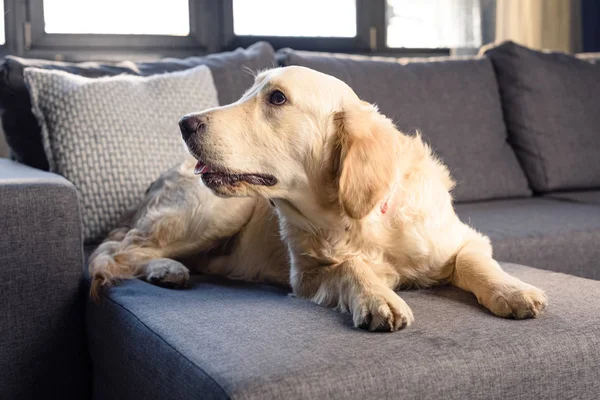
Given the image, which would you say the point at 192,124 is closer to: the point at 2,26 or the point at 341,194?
the point at 341,194

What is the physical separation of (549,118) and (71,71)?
2.04 metres

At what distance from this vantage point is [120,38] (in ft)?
12.4

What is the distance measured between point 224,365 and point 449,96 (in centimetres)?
220

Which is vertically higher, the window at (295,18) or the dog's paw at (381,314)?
the window at (295,18)

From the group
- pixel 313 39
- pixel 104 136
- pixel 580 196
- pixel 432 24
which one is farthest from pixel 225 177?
pixel 432 24

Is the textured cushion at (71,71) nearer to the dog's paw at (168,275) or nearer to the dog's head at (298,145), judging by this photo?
the dog's paw at (168,275)

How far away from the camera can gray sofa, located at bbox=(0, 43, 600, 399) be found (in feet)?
4.15

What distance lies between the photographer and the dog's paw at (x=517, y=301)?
1472 mm

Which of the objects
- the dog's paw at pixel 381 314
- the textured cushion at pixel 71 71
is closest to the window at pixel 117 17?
the textured cushion at pixel 71 71

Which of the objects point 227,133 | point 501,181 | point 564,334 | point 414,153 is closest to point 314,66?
point 501,181

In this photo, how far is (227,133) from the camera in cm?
162

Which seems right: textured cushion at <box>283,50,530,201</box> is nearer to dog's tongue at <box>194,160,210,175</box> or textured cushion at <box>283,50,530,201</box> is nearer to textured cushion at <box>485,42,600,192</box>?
textured cushion at <box>485,42,600,192</box>

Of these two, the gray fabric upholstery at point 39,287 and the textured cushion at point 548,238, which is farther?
the textured cushion at point 548,238

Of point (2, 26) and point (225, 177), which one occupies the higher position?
point (2, 26)
